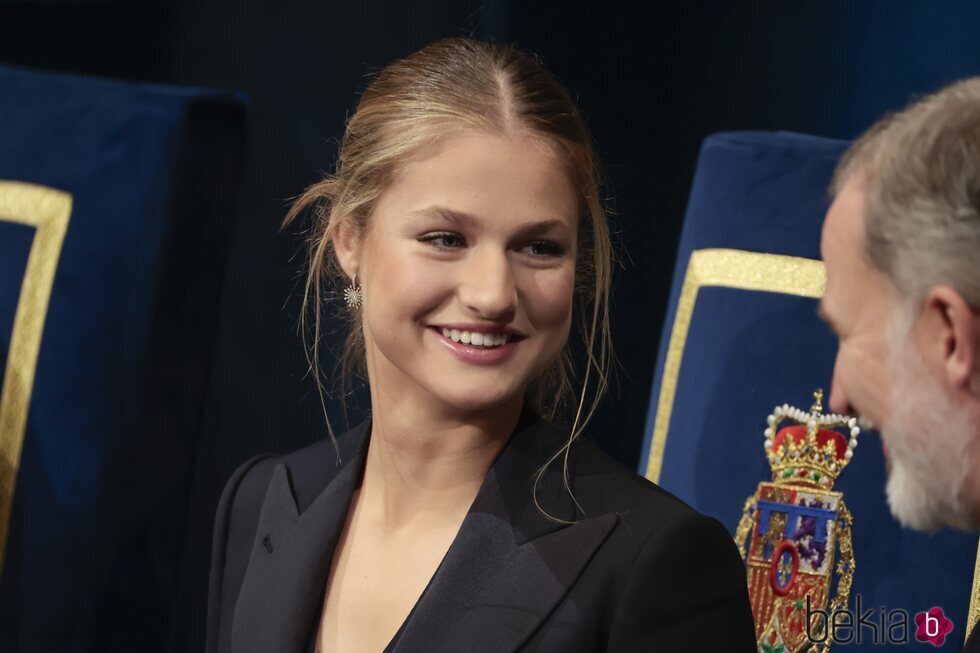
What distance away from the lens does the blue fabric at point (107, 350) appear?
7.19 ft

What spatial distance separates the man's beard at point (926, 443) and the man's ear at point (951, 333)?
0.02 m

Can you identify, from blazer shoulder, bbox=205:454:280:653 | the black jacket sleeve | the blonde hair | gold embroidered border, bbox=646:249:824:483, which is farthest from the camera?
gold embroidered border, bbox=646:249:824:483

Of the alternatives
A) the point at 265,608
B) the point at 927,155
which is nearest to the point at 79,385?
the point at 265,608

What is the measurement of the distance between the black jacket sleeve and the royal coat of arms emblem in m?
0.45

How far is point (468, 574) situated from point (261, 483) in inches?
16.9

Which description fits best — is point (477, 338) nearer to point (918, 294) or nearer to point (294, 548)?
point (294, 548)

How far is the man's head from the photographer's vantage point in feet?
4.02

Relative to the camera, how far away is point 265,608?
182 cm

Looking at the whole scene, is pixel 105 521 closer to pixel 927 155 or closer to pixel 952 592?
pixel 952 592

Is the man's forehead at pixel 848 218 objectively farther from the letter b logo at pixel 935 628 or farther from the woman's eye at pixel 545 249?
the letter b logo at pixel 935 628

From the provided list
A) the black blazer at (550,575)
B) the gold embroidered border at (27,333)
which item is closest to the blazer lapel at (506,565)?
the black blazer at (550,575)

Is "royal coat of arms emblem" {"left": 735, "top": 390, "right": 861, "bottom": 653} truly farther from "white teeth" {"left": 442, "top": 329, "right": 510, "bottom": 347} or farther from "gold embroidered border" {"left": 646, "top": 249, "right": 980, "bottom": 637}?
"white teeth" {"left": 442, "top": 329, "right": 510, "bottom": 347}
